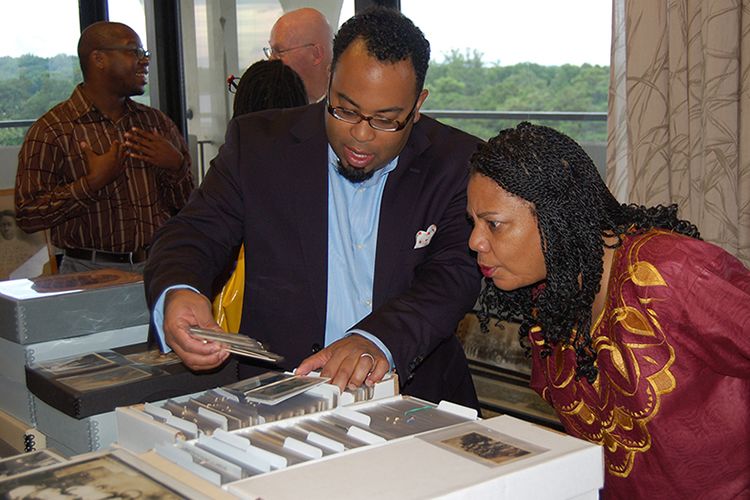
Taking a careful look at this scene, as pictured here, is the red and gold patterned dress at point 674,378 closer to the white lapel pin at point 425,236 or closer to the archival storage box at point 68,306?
the white lapel pin at point 425,236

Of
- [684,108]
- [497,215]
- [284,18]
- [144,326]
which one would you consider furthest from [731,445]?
[284,18]

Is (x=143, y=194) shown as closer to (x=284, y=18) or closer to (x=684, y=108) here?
(x=284, y=18)

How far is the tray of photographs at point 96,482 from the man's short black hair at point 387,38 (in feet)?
3.08

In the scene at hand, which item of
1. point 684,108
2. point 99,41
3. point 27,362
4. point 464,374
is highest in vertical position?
point 99,41

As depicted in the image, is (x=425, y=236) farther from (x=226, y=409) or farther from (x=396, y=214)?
(x=226, y=409)

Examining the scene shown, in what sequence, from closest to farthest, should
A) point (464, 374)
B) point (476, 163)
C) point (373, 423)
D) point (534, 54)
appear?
point (373, 423), point (476, 163), point (464, 374), point (534, 54)

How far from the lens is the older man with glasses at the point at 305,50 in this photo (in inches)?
120

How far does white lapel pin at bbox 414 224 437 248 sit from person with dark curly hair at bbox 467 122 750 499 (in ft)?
0.80

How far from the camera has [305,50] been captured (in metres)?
3.04

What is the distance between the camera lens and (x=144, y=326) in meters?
1.74

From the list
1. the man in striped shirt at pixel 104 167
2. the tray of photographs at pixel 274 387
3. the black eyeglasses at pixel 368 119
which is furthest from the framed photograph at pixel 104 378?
the man in striped shirt at pixel 104 167

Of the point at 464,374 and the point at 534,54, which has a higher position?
the point at 534,54

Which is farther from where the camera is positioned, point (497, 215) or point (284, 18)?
point (284, 18)

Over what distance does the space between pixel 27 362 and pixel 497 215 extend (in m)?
0.86
